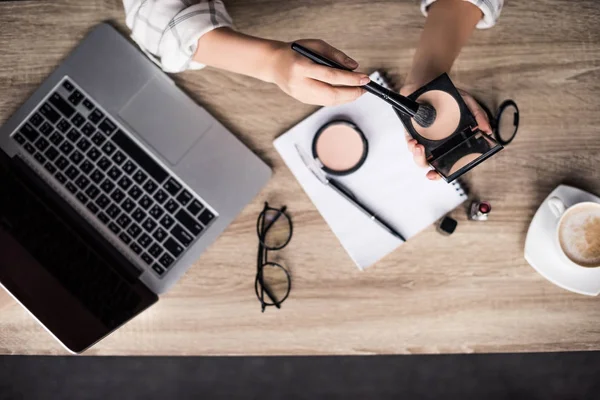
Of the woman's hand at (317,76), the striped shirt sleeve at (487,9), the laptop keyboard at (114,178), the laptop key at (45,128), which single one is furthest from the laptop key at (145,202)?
the striped shirt sleeve at (487,9)

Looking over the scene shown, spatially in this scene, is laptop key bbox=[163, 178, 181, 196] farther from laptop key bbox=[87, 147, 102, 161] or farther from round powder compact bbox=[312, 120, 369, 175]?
round powder compact bbox=[312, 120, 369, 175]

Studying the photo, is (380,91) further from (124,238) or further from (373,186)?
(124,238)

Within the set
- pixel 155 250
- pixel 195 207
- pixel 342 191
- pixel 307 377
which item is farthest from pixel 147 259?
pixel 307 377

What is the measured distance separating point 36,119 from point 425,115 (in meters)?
0.67

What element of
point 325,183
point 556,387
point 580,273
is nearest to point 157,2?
point 325,183

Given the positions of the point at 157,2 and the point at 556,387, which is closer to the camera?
the point at 157,2

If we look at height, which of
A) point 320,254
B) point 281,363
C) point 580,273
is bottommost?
point 281,363

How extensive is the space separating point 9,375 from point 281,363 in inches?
29.9

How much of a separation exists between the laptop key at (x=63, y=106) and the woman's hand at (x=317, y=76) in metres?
0.39

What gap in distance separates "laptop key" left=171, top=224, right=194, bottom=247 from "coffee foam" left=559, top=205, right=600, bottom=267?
61cm

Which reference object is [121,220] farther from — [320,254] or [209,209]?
[320,254]

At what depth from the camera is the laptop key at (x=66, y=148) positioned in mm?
874

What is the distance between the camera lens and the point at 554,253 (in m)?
0.82

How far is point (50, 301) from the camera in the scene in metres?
0.75
